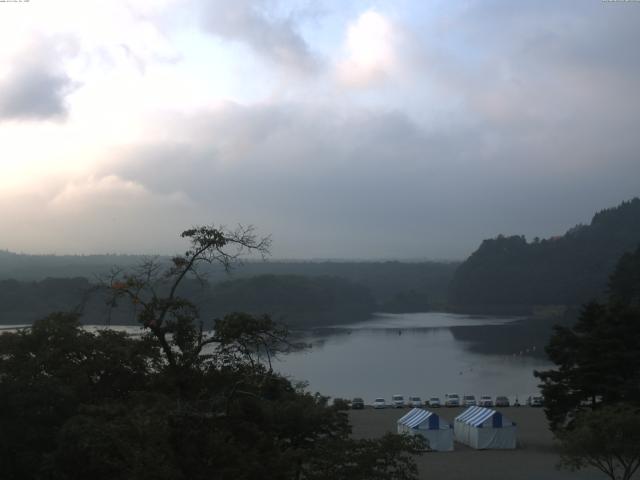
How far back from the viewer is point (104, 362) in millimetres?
7508

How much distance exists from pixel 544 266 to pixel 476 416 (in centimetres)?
6752

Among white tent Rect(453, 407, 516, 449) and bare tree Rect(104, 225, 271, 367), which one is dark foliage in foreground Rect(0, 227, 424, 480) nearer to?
bare tree Rect(104, 225, 271, 367)

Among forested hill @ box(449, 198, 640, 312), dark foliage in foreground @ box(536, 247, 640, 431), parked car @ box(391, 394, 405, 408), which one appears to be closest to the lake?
parked car @ box(391, 394, 405, 408)

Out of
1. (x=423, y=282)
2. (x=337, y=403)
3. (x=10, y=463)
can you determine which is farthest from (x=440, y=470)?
(x=423, y=282)

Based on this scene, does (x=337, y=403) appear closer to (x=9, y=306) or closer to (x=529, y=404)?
(x=529, y=404)

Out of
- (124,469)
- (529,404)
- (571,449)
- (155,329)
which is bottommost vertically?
(529,404)

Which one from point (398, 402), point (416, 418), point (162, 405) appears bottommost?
point (398, 402)

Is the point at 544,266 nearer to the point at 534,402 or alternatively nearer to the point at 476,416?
the point at 534,402

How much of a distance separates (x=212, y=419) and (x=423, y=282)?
9115 cm

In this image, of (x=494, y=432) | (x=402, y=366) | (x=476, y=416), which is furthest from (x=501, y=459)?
(x=402, y=366)

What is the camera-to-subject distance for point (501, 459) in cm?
1277

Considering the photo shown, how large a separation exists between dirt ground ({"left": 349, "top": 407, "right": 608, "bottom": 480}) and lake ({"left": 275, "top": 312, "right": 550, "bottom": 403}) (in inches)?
99.1

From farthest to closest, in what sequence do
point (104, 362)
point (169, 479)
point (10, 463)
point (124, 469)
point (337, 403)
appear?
point (337, 403), point (104, 362), point (10, 463), point (124, 469), point (169, 479)

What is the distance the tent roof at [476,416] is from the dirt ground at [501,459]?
52 centimetres
